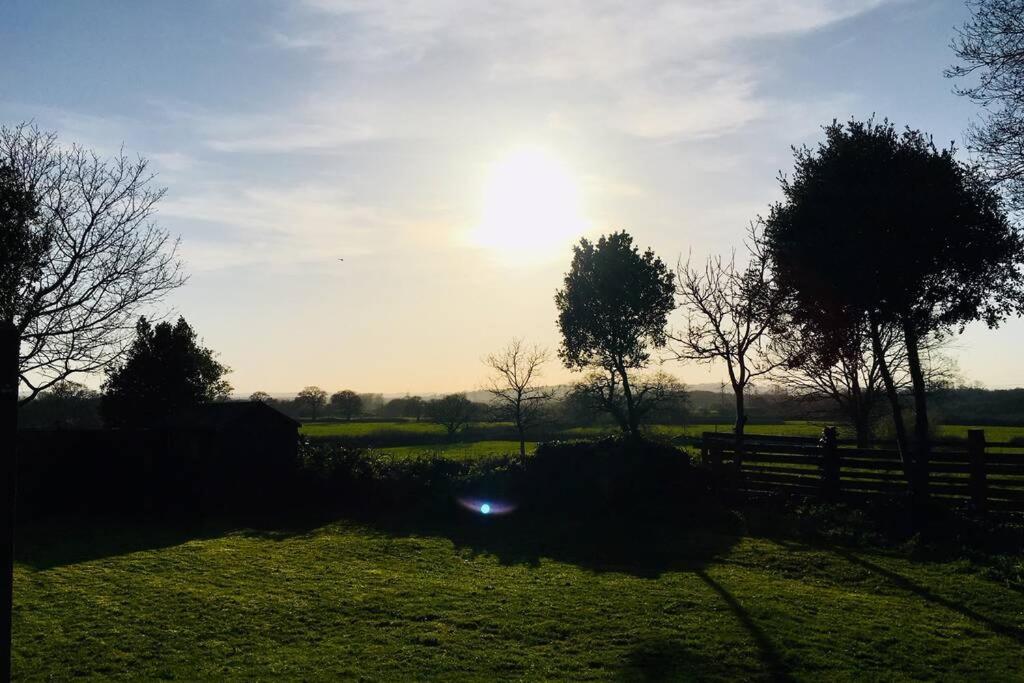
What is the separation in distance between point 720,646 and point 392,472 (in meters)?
19.4

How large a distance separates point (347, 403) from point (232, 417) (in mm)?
89546

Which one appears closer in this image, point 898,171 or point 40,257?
point 898,171

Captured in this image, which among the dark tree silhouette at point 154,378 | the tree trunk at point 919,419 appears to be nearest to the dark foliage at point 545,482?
the tree trunk at point 919,419

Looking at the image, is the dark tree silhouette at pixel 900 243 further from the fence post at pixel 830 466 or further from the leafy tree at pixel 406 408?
the leafy tree at pixel 406 408

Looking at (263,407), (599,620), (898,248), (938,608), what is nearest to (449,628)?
(599,620)

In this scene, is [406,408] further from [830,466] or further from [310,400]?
[830,466]

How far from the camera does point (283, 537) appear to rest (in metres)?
20.7

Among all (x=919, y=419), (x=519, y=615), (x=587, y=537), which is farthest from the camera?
(x=919, y=419)

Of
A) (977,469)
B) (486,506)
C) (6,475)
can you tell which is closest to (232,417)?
(486,506)

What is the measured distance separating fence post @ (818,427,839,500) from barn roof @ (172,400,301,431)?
2091 cm

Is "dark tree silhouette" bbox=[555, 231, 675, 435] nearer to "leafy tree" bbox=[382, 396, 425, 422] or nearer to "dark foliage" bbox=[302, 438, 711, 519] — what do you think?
"dark foliage" bbox=[302, 438, 711, 519]

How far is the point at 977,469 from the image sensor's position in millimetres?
17938

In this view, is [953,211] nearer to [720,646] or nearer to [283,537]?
[720,646]

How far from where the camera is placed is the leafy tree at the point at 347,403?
4606 inches
